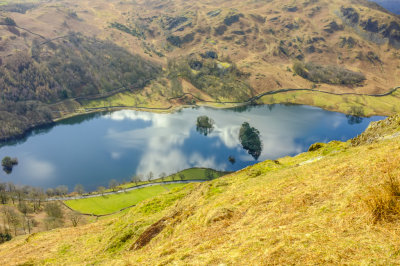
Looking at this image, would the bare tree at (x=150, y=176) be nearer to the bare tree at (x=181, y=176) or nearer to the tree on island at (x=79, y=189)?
the bare tree at (x=181, y=176)

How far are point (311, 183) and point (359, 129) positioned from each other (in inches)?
6866

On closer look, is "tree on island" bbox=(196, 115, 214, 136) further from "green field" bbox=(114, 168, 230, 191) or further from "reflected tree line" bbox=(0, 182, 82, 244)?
"reflected tree line" bbox=(0, 182, 82, 244)

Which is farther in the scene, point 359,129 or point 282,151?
point 359,129

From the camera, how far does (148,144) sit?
150 metres

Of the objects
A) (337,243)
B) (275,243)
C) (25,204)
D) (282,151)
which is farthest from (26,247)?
(282,151)

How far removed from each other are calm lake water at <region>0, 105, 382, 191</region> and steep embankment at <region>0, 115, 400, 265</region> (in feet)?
342

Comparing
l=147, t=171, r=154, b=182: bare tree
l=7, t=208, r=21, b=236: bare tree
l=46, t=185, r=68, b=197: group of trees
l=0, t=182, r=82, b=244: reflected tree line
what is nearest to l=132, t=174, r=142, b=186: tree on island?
l=147, t=171, r=154, b=182: bare tree

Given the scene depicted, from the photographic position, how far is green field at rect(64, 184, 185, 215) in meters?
99.3

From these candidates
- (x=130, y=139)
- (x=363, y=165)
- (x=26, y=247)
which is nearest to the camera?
(x=363, y=165)

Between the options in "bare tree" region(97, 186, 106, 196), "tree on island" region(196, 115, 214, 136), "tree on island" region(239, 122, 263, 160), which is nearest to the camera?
"bare tree" region(97, 186, 106, 196)

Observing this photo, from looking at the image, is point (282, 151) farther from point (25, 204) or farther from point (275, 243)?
point (275, 243)

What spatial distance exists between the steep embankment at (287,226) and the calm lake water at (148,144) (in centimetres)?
10430

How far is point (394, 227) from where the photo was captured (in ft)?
35.4

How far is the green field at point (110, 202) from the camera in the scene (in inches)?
3910
